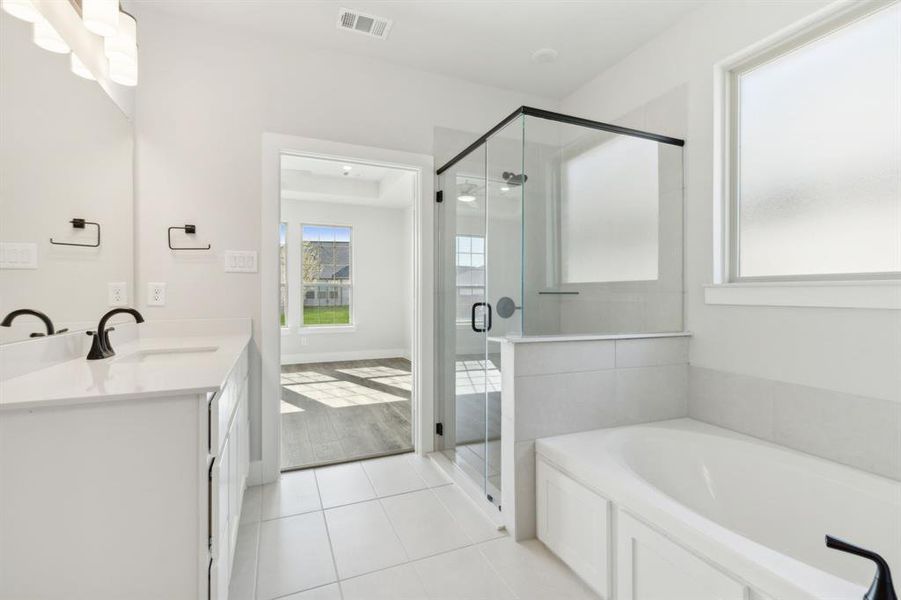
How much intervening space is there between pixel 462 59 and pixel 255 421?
2749 mm

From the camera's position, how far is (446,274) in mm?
2844

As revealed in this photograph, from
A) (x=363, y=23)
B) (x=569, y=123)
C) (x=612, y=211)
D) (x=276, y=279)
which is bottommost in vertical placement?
(x=276, y=279)

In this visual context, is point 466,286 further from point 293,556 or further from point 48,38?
point 48,38

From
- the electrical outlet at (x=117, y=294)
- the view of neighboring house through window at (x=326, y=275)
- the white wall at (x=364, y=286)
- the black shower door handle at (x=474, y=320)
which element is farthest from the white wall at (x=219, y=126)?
the view of neighboring house through window at (x=326, y=275)

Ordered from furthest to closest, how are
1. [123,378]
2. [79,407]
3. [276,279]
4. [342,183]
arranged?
[342,183] < [276,279] < [123,378] < [79,407]

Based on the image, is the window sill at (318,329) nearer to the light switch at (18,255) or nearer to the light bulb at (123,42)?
the light bulb at (123,42)

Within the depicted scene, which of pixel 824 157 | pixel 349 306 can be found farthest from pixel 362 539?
pixel 349 306

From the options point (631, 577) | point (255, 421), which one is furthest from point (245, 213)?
point (631, 577)

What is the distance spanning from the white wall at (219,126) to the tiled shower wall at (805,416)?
2552 mm

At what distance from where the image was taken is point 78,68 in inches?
64.3

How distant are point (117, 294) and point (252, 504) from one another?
1317 millimetres

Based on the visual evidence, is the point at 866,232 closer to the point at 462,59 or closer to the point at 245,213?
the point at 462,59

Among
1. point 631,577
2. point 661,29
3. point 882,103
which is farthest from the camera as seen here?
point 661,29

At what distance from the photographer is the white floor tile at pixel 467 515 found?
1927 millimetres
